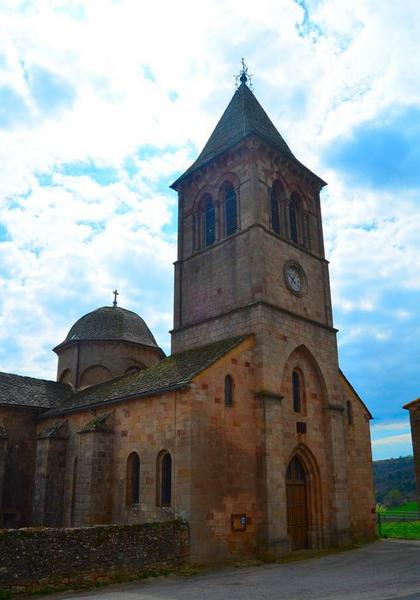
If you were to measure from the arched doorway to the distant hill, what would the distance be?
2209 inches

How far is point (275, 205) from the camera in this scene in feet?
83.0

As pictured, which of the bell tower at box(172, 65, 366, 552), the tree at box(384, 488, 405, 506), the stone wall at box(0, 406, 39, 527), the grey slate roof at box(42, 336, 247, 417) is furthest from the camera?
the tree at box(384, 488, 405, 506)

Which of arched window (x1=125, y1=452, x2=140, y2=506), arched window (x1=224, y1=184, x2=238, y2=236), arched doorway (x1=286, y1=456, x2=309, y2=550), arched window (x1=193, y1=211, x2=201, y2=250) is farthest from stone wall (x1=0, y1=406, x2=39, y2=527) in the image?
arched window (x1=224, y1=184, x2=238, y2=236)

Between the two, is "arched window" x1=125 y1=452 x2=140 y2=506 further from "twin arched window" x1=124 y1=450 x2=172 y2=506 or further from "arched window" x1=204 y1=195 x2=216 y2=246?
"arched window" x1=204 y1=195 x2=216 y2=246

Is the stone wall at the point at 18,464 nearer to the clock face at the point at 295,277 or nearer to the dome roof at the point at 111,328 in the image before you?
the dome roof at the point at 111,328

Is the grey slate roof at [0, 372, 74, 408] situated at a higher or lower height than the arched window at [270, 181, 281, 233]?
lower

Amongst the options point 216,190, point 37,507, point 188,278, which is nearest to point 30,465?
point 37,507

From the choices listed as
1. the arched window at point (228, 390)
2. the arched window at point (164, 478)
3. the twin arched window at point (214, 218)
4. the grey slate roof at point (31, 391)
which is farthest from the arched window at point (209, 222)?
the grey slate roof at point (31, 391)

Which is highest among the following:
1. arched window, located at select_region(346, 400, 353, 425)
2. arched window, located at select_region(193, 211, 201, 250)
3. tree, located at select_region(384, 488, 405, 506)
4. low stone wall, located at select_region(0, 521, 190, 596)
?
arched window, located at select_region(193, 211, 201, 250)

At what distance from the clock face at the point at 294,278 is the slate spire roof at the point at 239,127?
5938 mm

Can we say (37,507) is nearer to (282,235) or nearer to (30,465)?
(30,465)

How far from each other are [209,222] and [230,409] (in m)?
10.6

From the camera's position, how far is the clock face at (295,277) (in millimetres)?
23580

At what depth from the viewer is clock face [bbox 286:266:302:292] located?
77.7ft
